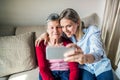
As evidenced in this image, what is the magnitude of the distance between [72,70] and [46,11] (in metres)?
0.84

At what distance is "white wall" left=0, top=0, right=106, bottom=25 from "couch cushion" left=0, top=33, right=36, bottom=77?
409 millimetres

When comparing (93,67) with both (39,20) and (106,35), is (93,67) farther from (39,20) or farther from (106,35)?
(39,20)

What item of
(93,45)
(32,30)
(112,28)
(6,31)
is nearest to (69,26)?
(93,45)

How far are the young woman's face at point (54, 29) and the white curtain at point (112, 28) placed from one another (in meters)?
0.83

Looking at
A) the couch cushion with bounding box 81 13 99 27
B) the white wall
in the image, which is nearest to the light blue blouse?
the couch cushion with bounding box 81 13 99 27

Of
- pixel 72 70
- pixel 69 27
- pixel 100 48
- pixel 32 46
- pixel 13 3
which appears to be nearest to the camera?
pixel 100 48

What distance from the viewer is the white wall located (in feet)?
6.81

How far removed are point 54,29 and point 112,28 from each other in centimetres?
93

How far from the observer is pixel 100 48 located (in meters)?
1.35

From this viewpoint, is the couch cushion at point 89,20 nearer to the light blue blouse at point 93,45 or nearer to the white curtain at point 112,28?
the white curtain at point 112,28

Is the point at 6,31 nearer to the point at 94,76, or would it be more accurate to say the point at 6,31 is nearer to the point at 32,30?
the point at 32,30

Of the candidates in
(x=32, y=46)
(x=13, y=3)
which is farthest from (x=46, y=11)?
(x=32, y=46)

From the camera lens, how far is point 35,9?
2.11 m

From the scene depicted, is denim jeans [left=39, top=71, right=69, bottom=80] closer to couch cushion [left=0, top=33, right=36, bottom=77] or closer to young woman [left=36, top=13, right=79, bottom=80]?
young woman [left=36, top=13, right=79, bottom=80]
